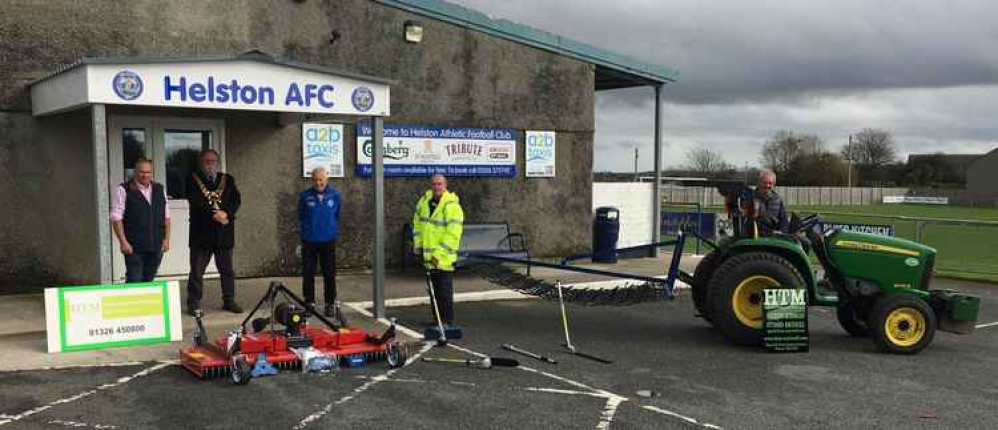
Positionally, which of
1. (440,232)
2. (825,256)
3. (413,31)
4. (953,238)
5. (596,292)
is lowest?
(953,238)

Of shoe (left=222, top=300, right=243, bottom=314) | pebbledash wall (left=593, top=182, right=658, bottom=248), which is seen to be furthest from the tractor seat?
pebbledash wall (left=593, top=182, right=658, bottom=248)

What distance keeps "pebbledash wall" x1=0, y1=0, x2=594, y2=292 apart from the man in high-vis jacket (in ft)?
13.2

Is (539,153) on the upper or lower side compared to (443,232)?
upper

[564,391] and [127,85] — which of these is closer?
[564,391]

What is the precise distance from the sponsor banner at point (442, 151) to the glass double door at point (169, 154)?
2.29m

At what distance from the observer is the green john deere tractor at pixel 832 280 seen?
7.88m

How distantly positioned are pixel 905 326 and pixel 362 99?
5.87 metres

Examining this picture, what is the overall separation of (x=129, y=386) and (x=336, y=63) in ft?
22.3

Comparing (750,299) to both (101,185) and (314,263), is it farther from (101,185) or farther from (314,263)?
(101,185)

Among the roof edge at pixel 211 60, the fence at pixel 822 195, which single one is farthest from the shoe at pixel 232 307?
the fence at pixel 822 195

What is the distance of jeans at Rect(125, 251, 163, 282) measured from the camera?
812 centimetres

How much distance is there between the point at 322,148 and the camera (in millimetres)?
11922

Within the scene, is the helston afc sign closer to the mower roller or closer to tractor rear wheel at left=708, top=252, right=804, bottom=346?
the mower roller

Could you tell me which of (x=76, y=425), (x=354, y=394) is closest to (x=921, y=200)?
(x=354, y=394)
